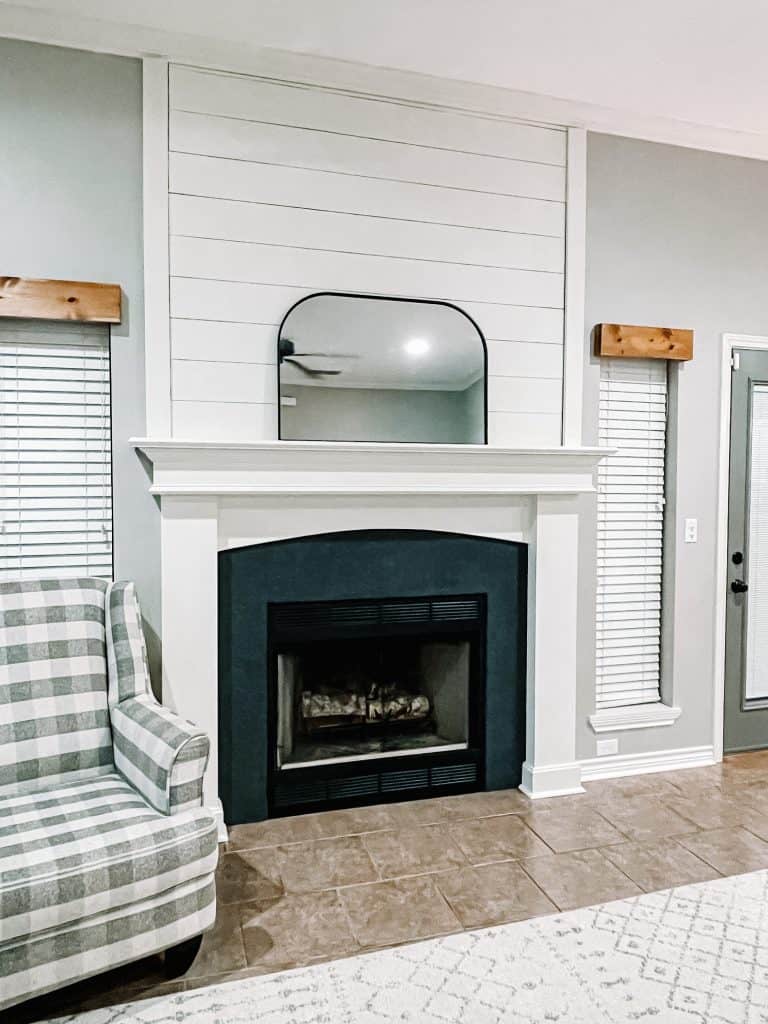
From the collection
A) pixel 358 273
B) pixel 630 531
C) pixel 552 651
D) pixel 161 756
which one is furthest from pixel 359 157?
pixel 161 756

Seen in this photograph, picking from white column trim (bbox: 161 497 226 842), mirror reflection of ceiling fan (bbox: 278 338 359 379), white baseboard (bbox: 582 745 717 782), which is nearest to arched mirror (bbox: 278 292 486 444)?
mirror reflection of ceiling fan (bbox: 278 338 359 379)

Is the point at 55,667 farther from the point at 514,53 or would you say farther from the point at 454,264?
the point at 514,53

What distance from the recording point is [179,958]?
203 cm

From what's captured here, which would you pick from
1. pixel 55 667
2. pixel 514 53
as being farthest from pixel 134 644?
pixel 514 53

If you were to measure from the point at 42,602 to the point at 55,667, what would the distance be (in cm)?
22

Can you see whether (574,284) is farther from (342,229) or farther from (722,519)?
(722,519)

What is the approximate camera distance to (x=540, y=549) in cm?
321

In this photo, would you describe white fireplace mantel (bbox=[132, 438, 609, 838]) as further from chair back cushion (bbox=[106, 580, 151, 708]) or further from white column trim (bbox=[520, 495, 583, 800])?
chair back cushion (bbox=[106, 580, 151, 708])

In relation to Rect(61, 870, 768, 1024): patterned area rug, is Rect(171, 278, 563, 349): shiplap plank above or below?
above

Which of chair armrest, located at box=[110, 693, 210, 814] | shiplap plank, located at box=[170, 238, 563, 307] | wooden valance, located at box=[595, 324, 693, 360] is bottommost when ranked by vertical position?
chair armrest, located at box=[110, 693, 210, 814]

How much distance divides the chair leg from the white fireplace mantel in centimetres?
77

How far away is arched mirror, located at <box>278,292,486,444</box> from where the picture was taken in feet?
9.46

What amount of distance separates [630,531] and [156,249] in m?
2.31

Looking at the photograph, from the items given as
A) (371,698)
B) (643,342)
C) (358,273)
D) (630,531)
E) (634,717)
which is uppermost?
(358,273)
